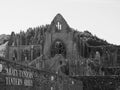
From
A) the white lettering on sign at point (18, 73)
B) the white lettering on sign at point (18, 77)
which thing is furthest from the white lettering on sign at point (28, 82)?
the white lettering on sign at point (18, 73)

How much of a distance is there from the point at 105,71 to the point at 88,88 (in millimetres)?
28802

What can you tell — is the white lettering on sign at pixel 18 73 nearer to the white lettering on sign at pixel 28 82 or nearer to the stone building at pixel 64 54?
the white lettering on sign at pixel 28 82

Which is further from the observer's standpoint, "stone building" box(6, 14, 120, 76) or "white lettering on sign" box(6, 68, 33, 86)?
"stone building" box(6, 14, 120, 76)

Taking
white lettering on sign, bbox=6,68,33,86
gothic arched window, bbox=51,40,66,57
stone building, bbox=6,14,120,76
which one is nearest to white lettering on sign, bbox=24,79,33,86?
white lettering on sign, bbox=6,68,33,86

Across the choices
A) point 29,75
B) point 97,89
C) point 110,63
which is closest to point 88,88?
point 97,89

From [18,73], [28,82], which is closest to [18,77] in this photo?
[18,73]

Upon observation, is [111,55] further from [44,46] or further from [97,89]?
[97,89]

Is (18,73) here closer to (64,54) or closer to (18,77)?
(18,77)

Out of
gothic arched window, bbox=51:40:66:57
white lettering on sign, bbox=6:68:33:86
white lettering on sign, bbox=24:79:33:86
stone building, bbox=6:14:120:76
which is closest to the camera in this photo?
white lettering on sign, bbox=6:68:33:86

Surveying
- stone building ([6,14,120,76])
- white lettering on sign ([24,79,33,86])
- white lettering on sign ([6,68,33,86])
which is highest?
stone building ([6,14,120,76])

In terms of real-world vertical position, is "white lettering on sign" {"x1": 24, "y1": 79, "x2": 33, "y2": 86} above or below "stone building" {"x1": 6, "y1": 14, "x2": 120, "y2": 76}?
below

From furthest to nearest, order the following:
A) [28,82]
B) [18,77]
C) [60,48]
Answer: [60,48] → [28,82] → [18,77]

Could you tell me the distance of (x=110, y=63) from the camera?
7144 cm

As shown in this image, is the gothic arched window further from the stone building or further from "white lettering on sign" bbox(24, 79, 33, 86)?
"white lettering on sign" bbox(24, 79, 33, 86)
